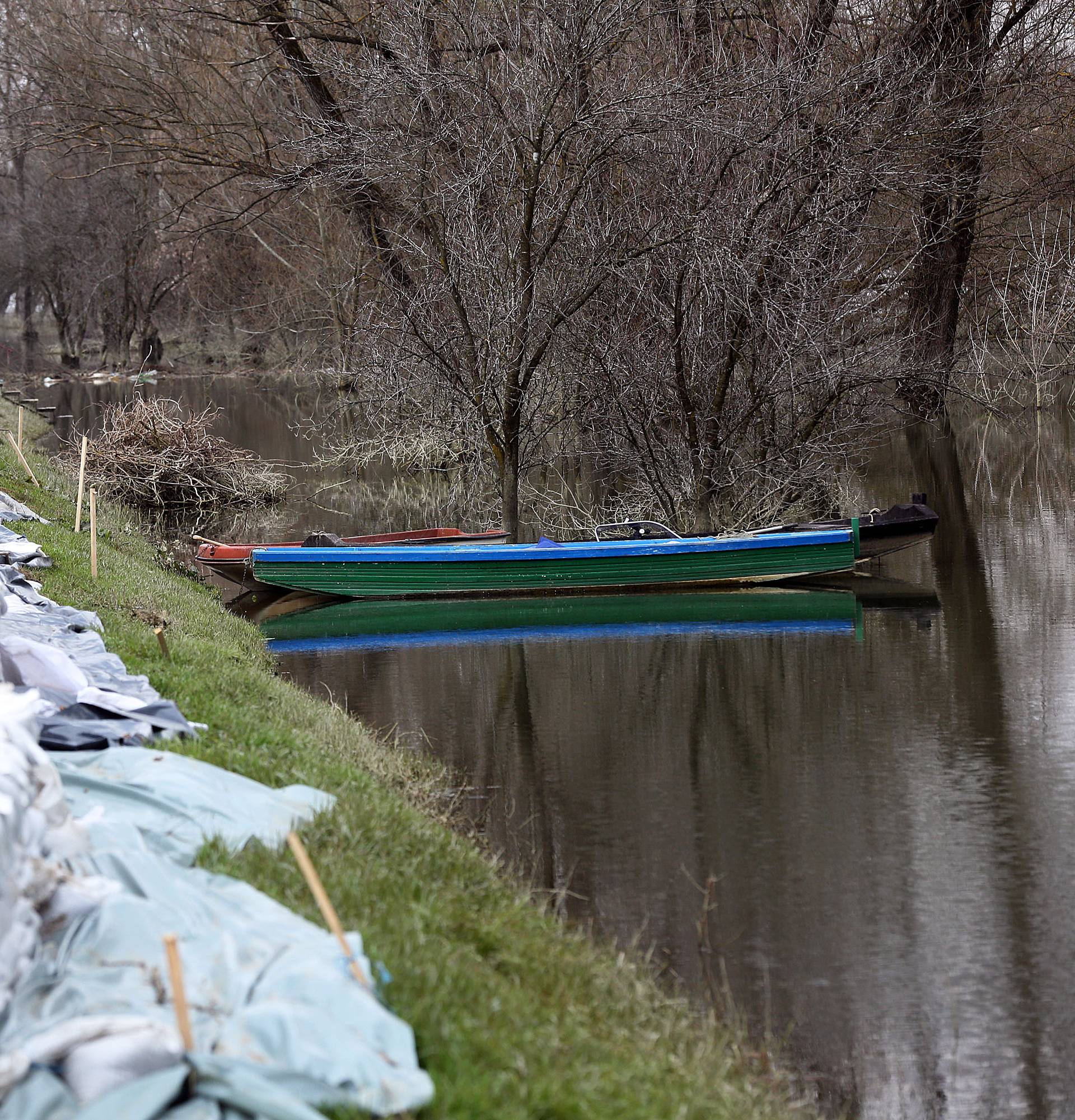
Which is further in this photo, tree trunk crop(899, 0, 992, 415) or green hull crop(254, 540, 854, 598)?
tree trunk crop(899, 0, 992, 415)

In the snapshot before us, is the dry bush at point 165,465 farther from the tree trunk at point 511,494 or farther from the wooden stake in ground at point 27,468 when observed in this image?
the tree trunk at point 511,494

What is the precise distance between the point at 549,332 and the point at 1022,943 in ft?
39.5

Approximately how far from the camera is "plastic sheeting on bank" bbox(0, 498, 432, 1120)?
390 centimetres

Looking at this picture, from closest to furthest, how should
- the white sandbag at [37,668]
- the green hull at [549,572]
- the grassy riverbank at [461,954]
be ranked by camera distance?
the grassy riverbank at [461,954], the white sandbag at [37,668], the green hull at [549,572]

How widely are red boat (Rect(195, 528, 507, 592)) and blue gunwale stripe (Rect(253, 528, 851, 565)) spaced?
9.6 inches

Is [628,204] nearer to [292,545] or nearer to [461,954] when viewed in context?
[292,545]

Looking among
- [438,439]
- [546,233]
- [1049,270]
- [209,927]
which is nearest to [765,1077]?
[209,927]

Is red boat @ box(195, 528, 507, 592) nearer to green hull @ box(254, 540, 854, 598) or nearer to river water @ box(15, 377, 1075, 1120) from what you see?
green hull @ box(254, 540, 854, 598)

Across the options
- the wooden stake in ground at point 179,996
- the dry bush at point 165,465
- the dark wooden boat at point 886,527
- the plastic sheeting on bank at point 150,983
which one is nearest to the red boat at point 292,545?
the dark wooden boat at point 886,527

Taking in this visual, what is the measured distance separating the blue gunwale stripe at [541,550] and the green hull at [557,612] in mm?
553

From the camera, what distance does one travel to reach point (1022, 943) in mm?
7020

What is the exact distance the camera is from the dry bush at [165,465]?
81.9ft

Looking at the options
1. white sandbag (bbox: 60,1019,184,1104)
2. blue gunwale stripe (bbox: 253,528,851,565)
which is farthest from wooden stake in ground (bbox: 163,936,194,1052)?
blue gunwale stripe (bbox: 253,528,851,565)

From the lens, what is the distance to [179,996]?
4.07 metres
